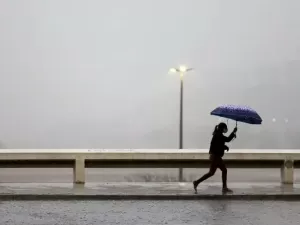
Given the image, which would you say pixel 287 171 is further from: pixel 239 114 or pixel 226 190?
pixel 239 114

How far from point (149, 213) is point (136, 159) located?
4.22 m

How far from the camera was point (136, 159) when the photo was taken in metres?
13.0

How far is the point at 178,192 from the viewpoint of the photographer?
11156mm

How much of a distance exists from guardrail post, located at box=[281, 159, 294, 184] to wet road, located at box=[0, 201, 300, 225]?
2924mm

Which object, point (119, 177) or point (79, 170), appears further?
point (119, 177)

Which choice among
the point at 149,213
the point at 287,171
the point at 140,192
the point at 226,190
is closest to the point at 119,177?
the point at 287,171

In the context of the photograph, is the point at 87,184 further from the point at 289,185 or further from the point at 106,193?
the point at 289,185

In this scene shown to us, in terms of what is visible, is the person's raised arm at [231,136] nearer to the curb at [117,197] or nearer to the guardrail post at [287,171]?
the curb at [117,197]

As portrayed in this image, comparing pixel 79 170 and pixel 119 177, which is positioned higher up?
pixel 79 170

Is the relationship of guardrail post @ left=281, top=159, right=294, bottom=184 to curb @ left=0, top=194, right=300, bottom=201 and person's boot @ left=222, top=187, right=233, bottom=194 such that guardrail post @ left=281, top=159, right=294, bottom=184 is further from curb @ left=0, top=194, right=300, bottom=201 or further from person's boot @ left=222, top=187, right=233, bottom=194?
curb @ left=0, top=194, right=300, bottom=201

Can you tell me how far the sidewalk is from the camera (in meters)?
10.6

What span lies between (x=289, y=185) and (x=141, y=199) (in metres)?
4.57

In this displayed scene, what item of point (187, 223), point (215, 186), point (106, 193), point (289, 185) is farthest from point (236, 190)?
point (187, 223)

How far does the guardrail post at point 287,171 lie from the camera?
13.1 m
